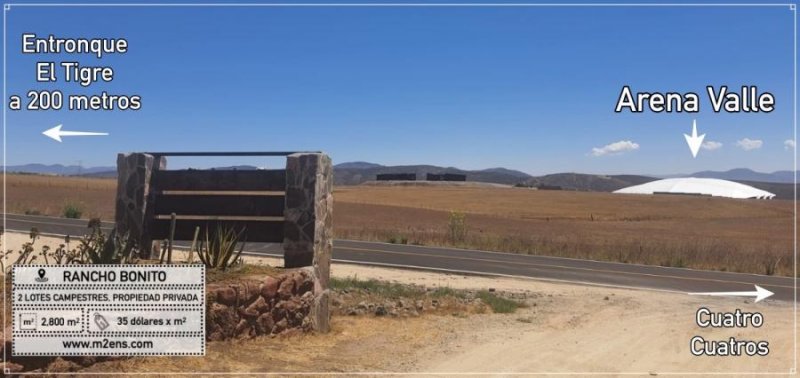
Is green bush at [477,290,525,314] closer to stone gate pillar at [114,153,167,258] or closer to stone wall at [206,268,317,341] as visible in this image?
stone wall at [206,268,317,341]

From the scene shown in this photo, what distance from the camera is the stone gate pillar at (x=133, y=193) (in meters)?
9.73

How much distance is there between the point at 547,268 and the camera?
2180cm

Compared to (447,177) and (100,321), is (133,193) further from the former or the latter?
(447,177)

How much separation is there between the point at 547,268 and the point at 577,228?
26052 mm

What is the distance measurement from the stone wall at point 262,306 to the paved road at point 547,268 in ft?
37.2

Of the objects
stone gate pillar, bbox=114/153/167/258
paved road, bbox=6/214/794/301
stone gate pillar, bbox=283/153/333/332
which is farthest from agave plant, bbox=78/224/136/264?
paved road, bbox=6/214/794/301

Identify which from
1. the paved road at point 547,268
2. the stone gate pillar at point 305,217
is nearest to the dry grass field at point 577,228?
the paved road at point 547,268

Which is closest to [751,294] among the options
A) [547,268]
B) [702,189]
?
[547,268]

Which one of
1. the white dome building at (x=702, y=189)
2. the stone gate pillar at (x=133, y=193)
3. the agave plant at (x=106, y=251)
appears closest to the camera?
the agave plant at (x=106, y=251)

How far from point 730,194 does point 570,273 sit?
16519 centimetres

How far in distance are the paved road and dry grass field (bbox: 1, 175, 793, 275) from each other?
7.87ft

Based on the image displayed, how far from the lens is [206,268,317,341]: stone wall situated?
25.1ft

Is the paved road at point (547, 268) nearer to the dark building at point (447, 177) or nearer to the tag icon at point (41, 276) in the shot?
the tag icon at point (41, 276)

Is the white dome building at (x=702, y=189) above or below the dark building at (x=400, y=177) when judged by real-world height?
below
